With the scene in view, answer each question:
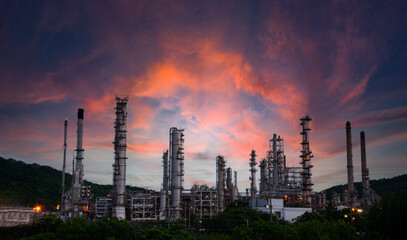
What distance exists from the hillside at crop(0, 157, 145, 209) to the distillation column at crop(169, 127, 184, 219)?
118 ft

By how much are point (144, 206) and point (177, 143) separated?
16.5 m

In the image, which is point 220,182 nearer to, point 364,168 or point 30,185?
point 364,168

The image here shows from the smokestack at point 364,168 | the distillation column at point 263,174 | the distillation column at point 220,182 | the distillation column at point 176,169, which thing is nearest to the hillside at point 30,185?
the distillation column at point 176,169

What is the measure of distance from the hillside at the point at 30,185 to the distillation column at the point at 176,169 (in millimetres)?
36007

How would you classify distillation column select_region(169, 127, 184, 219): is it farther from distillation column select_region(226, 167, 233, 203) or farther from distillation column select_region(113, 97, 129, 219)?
distillation column select_region(226, 167, 233, 203)

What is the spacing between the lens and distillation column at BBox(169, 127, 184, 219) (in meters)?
89.8

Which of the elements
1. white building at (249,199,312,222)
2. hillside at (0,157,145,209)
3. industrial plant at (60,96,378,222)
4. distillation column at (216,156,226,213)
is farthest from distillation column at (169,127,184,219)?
hillside at (0,157,145,209)

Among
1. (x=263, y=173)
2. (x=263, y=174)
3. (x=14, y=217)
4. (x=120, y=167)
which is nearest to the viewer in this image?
(x=14, y=217)

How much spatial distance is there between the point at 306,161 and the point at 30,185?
90303 mm

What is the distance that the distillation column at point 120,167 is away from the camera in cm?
8262

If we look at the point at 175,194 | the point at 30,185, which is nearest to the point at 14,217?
the point at 175,194

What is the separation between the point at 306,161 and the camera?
95500 mm

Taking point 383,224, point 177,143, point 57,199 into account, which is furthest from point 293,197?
point 57,199

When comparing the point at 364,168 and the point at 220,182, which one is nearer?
the point at 364,168
